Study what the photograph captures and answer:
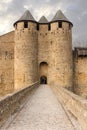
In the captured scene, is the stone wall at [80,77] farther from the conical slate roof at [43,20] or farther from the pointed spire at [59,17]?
the conical slate roof at [43,20]

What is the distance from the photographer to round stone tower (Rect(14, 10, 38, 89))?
1110 inches

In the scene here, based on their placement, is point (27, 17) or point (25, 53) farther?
point (27, 17)

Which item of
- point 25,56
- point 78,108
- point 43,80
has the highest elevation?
point 25,56

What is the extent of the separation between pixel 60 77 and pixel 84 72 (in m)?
3.97

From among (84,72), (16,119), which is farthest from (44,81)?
(16,119)

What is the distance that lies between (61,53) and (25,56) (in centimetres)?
407

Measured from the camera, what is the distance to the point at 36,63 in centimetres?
2891

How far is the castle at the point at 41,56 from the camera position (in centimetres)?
2831

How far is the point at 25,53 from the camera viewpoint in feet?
93.7

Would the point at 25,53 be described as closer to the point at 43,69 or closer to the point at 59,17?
the point at 43,69

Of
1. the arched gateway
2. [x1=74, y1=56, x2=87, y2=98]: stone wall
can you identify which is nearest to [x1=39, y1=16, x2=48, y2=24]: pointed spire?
the arched gateway

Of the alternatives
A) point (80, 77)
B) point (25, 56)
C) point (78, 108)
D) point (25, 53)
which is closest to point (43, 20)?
point (25, 53)

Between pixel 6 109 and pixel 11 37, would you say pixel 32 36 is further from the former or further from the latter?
pixel 6 109

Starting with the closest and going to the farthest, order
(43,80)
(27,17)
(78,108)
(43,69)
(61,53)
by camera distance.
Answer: (78,108) < (61,53) < (43,69) < (27,17) < (43,80)
